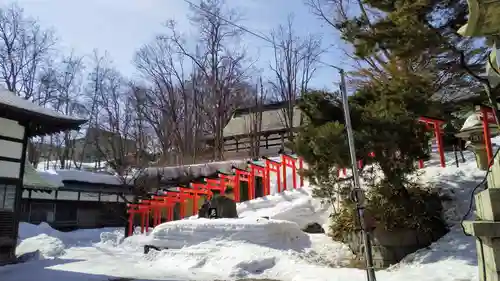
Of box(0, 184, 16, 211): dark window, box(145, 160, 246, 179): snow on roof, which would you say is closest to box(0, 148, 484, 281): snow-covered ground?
box(0, 184, 16, 211): dark window

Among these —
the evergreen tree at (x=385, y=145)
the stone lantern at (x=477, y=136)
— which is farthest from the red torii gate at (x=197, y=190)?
the stone lantern at (x=477, y=136)

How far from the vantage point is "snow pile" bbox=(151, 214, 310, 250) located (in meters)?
12.1

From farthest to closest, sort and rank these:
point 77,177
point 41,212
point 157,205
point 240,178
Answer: point 77,177, point 41,212, point 157,205, point 240,178

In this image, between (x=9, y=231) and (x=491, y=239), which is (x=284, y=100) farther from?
(x=491, y=239)

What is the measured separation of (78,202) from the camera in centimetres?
2619

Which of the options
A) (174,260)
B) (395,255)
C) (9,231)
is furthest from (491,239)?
(9,231)

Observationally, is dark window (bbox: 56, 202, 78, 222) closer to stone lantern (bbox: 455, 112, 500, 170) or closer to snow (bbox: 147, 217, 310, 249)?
snow (bbox: 147, 217, 310, 249)

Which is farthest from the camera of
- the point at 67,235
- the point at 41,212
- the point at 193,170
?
the point at 193,170

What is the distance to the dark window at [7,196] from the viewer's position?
11.0m

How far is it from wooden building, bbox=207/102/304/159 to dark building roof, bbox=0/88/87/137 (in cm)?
1910

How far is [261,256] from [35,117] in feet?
26.7

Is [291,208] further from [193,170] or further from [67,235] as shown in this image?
[67,235]

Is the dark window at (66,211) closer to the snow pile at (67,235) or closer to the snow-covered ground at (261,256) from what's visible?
the snow pile at (67,235)

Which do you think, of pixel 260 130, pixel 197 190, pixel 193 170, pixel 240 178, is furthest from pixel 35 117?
pixel 260 130
